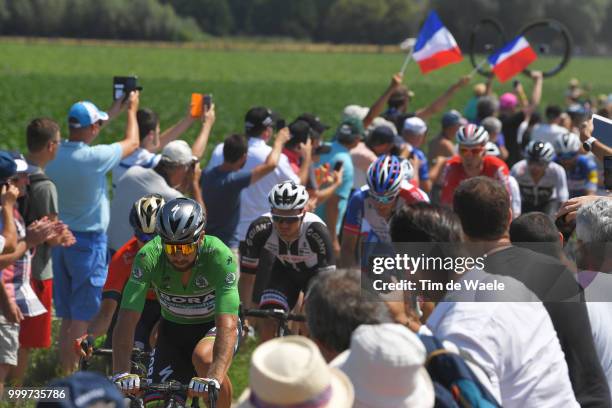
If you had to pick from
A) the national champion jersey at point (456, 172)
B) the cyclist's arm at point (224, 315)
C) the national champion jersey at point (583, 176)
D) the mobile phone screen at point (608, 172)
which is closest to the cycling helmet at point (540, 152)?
the national champion jersey at point (456, 172)

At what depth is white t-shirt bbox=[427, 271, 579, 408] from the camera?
13.2 ft

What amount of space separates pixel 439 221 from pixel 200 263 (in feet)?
5.93

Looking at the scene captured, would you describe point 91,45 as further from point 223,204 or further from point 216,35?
point 223,204

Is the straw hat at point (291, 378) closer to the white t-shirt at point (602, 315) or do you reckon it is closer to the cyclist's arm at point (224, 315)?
the white t-shirt at point (602, 315)

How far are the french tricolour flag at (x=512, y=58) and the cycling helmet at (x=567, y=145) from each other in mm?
3406

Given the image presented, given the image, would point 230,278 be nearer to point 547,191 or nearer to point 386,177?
point 386,177

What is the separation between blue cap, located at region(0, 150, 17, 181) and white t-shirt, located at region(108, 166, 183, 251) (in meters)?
1.45

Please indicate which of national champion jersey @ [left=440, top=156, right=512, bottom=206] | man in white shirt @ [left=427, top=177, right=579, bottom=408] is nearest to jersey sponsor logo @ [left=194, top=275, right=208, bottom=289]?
man in white shirt @ [left=427, top=177, right=579, bottom=408]

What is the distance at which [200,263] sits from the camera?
6184 mm

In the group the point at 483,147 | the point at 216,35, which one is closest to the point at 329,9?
the point at 216,35

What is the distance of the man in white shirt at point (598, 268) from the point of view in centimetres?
491

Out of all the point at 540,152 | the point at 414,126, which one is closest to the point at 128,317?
the point at 540,152

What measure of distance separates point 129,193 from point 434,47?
7846 millimetres

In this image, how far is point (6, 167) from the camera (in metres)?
7.23
